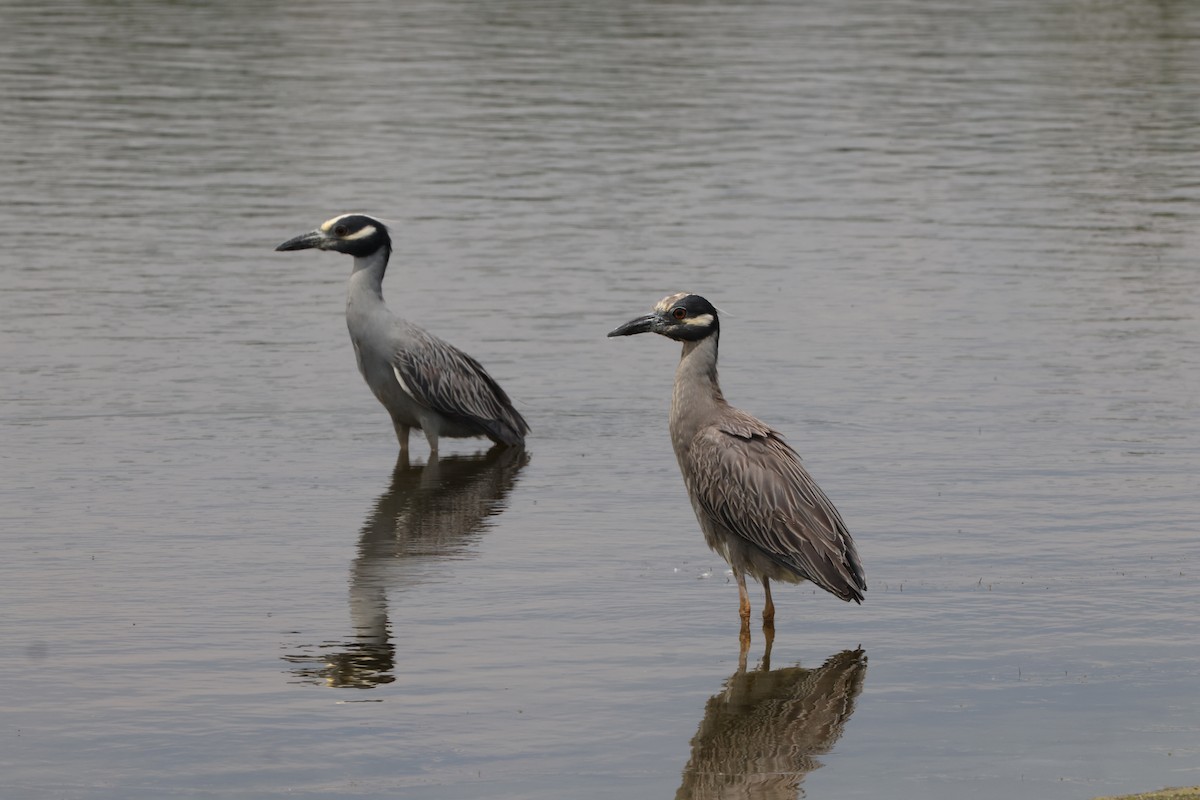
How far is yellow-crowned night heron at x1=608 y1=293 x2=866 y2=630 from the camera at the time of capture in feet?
38.4

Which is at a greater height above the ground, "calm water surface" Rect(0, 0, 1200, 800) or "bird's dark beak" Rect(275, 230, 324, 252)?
"bird's dark beak" Rect(275, 230, 324, 252)

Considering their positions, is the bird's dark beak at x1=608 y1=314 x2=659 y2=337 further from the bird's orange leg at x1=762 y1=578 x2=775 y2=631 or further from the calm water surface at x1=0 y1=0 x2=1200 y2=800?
the bird's orange leg at x1=762 y1=578 x2=775 y2=631

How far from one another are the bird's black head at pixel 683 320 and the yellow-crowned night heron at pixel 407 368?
435cm

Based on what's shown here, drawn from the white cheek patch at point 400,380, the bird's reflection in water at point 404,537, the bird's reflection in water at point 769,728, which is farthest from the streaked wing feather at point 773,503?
the white cheek patch at point 400,380

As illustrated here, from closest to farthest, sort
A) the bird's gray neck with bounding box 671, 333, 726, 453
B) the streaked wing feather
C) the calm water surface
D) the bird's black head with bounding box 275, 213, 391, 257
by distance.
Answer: the calm water surface < the streaked wing feather < the bird's gray neck with bounding box 671, 333, 726, 453 < the bird's black head with bounding box 275, 213, 391, 257

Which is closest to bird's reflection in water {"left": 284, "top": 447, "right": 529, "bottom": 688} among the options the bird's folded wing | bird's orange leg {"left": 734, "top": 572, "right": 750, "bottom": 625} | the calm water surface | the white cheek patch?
the calm water surface

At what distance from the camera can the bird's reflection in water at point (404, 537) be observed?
1147 cm

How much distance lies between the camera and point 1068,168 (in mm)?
32531

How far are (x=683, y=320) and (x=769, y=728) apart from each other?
2991mm

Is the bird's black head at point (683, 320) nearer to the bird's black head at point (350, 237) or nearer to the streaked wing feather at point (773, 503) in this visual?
the streaked wing feather at point (773, 503)

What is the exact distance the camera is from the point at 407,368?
16.8 metres

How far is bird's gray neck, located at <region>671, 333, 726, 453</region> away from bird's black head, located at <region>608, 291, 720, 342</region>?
0.25ft

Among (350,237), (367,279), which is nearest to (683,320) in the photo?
(367,279)

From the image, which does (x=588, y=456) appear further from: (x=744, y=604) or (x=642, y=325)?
(x=744, y=604)
